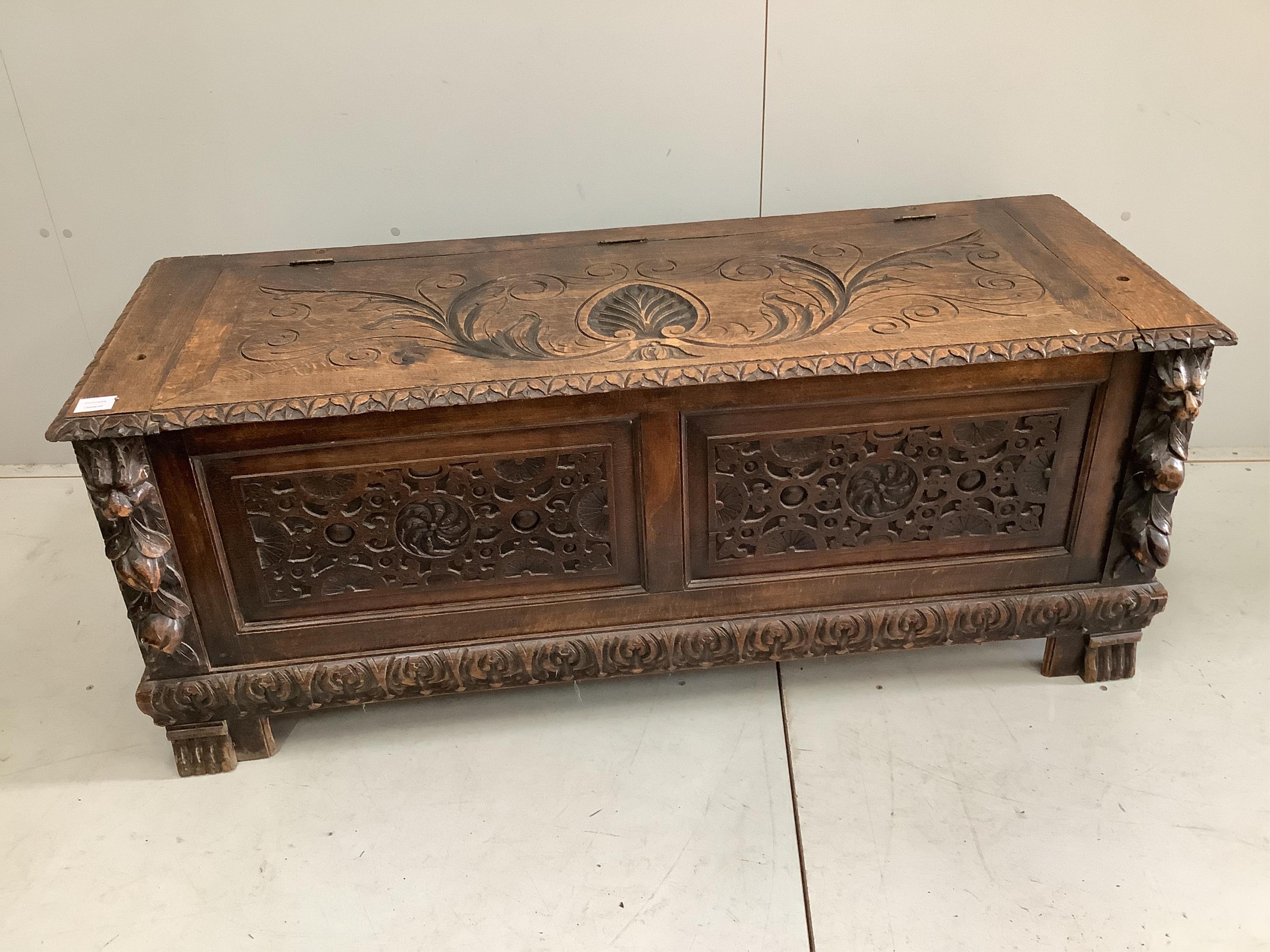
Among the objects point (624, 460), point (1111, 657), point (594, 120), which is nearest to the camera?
point (624, 460)

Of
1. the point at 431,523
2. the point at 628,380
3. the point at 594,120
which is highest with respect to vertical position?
the point at 594,120

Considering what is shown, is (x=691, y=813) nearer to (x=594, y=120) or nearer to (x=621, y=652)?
(x=621, y=652)

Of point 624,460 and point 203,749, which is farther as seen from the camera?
point 203,749

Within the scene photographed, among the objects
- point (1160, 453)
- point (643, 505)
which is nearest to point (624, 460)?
point (643, 505)

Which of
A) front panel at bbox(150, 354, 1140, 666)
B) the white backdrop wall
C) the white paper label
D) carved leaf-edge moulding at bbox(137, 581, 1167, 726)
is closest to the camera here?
the white paper label

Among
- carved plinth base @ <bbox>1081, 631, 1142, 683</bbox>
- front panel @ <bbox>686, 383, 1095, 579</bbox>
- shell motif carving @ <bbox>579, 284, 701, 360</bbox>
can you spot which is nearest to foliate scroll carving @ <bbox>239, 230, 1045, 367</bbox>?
shell motif carving @ <bbox>579, 284, 701, 360</bbox>

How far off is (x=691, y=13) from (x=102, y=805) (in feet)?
5.78

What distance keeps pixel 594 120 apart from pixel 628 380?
842 millimetres

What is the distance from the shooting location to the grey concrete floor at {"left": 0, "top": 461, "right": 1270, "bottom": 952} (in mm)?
1545

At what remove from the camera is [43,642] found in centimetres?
210

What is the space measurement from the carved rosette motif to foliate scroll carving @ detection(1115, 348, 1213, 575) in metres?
1.52

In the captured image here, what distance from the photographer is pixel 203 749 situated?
71.0 inches

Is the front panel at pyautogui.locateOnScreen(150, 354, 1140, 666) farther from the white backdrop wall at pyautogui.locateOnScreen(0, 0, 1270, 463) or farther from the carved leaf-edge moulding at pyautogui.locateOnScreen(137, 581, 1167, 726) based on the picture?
the white backdrop wall at pyautogui.locateOnScreen(0, 0, 1270, 463)

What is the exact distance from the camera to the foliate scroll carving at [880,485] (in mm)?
1707
